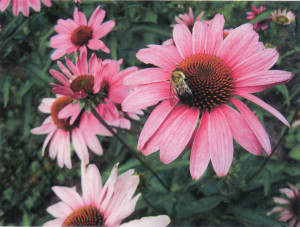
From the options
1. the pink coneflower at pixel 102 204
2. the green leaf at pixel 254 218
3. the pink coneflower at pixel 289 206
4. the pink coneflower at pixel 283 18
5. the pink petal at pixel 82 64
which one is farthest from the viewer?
the pink coneflower at pixel 283 18

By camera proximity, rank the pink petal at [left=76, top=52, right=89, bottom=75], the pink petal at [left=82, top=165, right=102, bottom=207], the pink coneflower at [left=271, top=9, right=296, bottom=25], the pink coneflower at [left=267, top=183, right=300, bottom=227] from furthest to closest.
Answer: the pink coneflower at [left=271, top=9, right=296, bottom=25]
the pink coneflower at [left=267, top=183, right=300, bottom=227]
the pink petal at [left=76, top=52, right=89, bottom=75]
the pink petal at [left=82, top=165, right=102, bottom=207]

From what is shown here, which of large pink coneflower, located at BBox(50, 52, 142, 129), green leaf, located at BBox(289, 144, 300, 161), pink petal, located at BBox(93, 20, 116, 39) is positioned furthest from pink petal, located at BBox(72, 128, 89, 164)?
green leaf, located at BBox(289, 144, 300, 161)

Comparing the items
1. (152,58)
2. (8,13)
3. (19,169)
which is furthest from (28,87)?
(152,58)

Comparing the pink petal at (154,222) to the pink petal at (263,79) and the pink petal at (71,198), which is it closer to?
the pink petal at (71,198)

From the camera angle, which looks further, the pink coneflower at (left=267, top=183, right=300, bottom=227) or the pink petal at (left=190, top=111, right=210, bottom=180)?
the pink coneflower at (left=267, top=183, right=300, bottom=227)

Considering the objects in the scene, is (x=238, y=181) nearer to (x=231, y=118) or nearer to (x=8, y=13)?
(x=231, y=118)

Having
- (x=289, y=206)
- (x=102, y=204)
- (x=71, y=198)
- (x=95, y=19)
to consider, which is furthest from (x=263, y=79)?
(x=289, y=206)

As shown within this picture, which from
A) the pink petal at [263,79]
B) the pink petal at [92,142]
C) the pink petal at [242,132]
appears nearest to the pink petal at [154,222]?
the pink petal at [242,132]

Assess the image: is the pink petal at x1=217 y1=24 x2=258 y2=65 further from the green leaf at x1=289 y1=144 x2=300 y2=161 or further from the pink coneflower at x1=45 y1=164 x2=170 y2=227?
the green leaf at x1=289 y1=144 x2=300 y2=161
